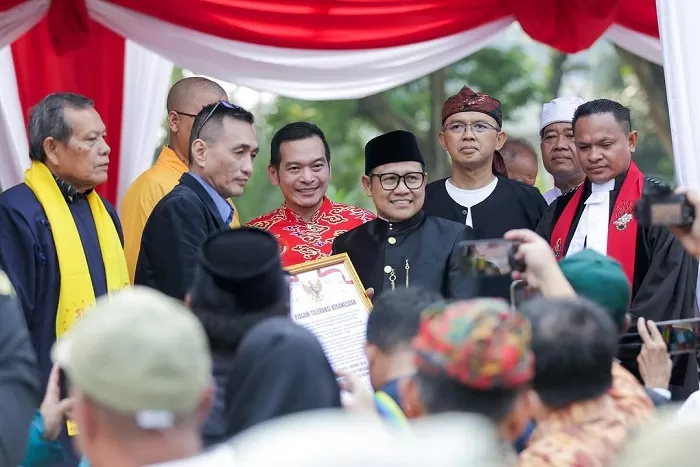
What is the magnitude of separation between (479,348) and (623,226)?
9.18 ft

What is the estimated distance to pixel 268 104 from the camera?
56.0 ft

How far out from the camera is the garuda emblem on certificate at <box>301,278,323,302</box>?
4414 mm

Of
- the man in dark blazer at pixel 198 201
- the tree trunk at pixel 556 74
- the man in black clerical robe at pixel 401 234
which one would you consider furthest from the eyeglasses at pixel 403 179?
the tree trunk at pixel 556 74

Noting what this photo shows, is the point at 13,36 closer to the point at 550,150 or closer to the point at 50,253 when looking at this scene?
the point at 50,253

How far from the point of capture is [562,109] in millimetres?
6262

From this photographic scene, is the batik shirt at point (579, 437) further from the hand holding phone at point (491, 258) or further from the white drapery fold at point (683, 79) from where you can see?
the white drapery fold at point (683, 79)

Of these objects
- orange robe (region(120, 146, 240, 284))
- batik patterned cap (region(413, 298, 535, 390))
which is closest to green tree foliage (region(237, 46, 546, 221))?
orange robe (region(120, 146, 240, 284))

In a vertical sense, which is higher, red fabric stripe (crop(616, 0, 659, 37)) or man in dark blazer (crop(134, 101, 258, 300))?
red fabric stripe (crop(616, 0, 659, 37))

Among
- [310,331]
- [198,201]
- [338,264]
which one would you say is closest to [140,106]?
[198,201]

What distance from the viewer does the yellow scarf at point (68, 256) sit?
15.2 feet

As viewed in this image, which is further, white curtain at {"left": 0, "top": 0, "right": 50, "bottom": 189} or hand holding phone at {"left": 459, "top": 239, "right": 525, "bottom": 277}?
white curtain at {"left": 0, "top": 0, "right": 50, "bottom": 189}

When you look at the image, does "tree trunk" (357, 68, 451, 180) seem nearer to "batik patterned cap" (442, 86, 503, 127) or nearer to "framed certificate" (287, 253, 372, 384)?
"batik patterned cap" (442, 86, 503, 127)

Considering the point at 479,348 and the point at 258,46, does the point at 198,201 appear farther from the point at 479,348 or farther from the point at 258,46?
the point at 479,348

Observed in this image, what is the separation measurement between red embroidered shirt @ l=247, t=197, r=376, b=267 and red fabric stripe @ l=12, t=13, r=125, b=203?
1202mm
